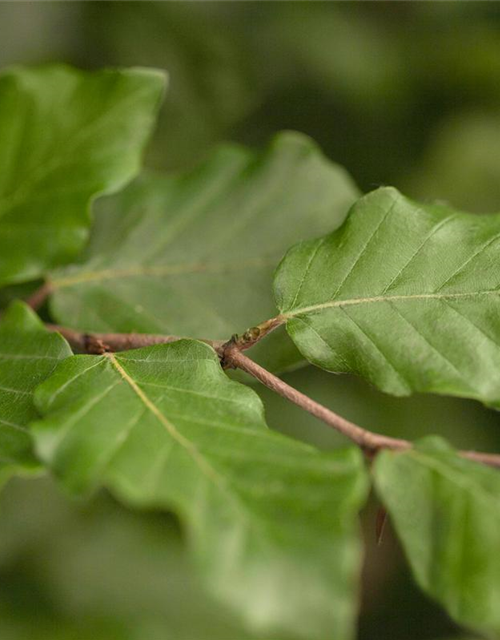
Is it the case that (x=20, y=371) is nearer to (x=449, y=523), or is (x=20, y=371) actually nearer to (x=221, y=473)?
(x=221, y=473)

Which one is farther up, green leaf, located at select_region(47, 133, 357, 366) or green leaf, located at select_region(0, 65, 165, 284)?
green leaf, located at select_region(0, 65, 165, 284)

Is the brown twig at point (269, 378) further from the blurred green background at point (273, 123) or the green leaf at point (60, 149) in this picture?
the blurred green background at point (273, 123)

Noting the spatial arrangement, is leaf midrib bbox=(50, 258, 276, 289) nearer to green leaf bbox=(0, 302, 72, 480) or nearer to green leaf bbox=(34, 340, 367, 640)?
green leaf bbox=(0, 302, 72, 480)

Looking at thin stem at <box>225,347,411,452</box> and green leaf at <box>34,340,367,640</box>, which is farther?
thin stem at <box>225,347,411,452</box>

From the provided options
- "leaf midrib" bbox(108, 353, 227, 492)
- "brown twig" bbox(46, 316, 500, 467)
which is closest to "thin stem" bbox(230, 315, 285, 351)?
"brown twig" bbox(46, 316, 500, 467)

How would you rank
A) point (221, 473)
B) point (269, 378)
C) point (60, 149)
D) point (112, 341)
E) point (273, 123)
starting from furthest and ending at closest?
1. point (273, 123)
2. point (60, 149)
3. point (112, 341)
4. point (269, 378)
5. point (221, 473)

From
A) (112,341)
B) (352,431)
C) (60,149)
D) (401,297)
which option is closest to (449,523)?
(352,431)
